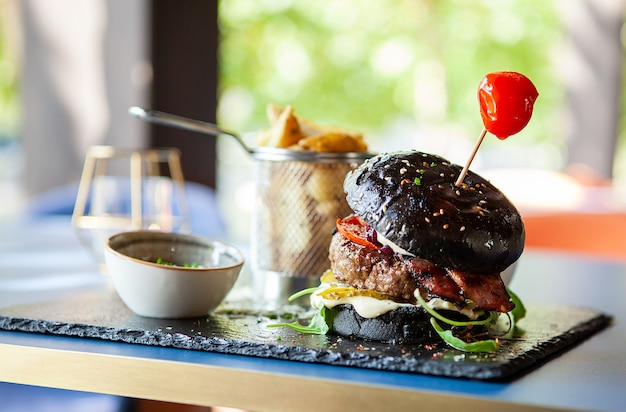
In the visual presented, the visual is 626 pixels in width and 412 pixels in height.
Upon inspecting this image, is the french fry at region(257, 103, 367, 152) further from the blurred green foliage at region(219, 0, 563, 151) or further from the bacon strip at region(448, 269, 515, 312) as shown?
the blurred green foliage at region(219, 0, 563, 151)

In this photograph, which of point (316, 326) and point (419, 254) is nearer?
point (419, 254)

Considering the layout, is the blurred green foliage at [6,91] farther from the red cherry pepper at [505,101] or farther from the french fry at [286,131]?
the red cherry pepper at [505,101]

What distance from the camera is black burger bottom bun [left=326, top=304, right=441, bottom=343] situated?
4.02 feet

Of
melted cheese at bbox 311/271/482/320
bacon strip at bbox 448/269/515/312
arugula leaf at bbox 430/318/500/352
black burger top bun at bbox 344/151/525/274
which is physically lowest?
arugula leaf at bbox 430/318/500/352

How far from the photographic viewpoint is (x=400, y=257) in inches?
48.8

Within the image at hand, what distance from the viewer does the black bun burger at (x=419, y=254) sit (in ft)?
3.88

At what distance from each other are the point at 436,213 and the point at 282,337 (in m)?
0.28

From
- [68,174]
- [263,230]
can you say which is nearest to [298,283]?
[263,230]

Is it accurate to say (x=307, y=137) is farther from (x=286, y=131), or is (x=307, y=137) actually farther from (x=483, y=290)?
(x=483, y=290)

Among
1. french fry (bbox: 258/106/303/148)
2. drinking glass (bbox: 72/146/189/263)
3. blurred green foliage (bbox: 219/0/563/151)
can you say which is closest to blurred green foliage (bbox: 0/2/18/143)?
blurred green foliage (bbox: 219/0/563/151)

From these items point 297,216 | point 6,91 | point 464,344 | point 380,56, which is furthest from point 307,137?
point 6,91

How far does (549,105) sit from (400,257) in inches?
742

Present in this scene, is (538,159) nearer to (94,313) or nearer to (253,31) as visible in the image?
(253,31)

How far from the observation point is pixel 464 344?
3.77 ft
